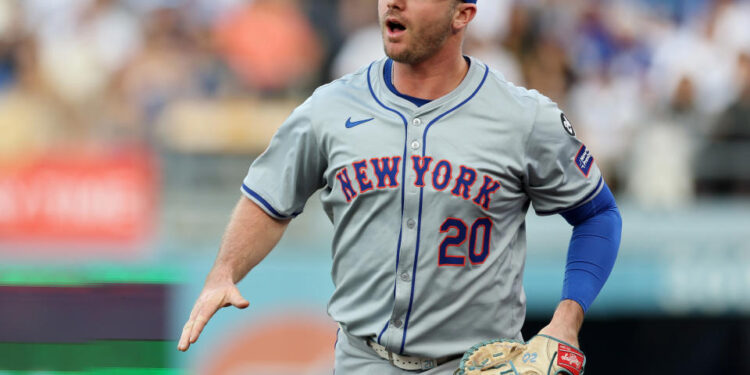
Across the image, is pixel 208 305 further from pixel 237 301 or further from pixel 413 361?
pixel 413 361

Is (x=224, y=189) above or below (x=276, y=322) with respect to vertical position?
above

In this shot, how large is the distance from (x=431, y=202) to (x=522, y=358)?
1.65 feet

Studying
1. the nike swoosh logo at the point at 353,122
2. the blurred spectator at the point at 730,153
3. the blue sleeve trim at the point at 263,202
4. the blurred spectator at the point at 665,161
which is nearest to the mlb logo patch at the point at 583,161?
the nike swoosh logo at the point at 353,122

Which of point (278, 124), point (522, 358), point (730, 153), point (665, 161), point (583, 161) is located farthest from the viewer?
point (730, 153)

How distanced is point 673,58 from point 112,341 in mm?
5663

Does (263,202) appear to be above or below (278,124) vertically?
below

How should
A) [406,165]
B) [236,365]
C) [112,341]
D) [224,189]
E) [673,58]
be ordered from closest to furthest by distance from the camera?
[406,165], [112,341], [236,365], [224,189], [673,58]

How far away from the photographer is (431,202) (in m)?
3.33

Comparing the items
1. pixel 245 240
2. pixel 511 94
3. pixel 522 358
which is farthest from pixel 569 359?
pixel 245 240

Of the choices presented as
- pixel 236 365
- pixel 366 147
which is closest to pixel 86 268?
pixel 236 365

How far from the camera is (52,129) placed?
808 cm

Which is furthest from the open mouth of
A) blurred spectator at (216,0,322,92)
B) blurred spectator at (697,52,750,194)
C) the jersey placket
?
blurred spectator at (697,52,750,194)

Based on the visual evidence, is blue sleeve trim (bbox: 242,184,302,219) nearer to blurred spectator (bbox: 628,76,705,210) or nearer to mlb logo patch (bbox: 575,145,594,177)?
mlb logo patch (bbox: 575,145,594,177)

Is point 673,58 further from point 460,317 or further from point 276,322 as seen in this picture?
point 460,317
